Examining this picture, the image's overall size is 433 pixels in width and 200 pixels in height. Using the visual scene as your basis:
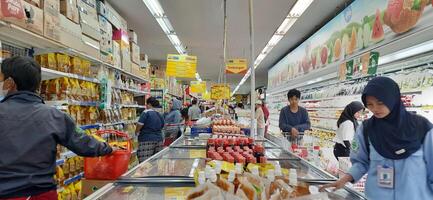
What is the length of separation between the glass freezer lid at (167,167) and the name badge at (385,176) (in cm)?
122

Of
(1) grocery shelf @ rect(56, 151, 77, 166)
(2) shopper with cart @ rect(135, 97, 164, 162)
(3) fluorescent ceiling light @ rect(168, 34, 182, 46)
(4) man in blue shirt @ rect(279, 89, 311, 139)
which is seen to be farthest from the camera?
(3) fluorescent ceiling light @ rect(168, 34, 182, 46)

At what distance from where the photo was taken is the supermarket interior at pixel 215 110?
75.2 inches

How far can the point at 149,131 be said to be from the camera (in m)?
6.50

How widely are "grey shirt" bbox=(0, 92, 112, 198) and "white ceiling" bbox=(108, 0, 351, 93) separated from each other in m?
5.36

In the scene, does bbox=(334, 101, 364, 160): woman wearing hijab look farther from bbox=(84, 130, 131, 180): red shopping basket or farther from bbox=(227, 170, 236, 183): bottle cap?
bbox=(227, 170, 236, 183): bottle cap

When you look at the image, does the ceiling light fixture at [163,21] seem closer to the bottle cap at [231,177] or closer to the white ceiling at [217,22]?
the white ceiling at [217,22]

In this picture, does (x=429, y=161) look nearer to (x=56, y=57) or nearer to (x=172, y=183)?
(x=172, y=183)

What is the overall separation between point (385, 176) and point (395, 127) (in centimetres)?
31

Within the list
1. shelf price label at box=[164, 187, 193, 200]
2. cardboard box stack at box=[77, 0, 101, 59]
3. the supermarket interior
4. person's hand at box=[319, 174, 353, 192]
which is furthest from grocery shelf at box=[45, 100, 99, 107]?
person's hand at box=[319, 174, 353, 192]

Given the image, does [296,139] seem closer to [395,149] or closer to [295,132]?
[295,132]

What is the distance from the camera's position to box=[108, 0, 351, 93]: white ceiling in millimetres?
7250

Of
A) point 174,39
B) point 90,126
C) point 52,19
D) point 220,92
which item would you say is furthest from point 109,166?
point 220,92

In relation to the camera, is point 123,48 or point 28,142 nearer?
point 28,142

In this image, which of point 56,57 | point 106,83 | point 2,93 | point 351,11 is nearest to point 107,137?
point 106,83
